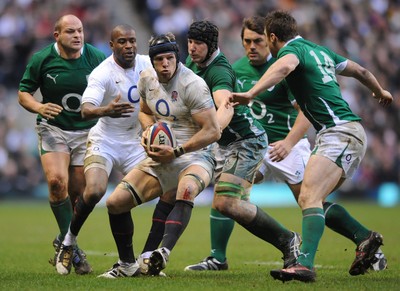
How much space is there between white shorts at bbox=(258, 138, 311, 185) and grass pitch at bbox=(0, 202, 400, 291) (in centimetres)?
100

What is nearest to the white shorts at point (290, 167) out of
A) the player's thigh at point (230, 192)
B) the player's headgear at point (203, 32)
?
the player's thigh at point (230, 192)

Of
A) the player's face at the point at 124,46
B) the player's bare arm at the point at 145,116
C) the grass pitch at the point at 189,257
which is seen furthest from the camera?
the player's face at the point at 124,46

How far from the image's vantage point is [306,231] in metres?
7.92

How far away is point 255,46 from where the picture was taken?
10.0 meters

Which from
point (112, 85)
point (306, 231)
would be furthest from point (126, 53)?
point (306, 231)

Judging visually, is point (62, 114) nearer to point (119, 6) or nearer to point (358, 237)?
point (358, 237)

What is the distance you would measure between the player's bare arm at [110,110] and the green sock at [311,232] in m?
1.88

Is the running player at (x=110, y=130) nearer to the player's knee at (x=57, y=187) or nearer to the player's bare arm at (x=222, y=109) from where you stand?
the player's knee at (x=57, y=187)

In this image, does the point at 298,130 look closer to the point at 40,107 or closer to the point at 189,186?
the point at 189,186

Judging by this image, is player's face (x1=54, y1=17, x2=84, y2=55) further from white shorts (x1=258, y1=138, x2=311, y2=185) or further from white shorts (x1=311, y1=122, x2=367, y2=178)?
white shorts (x1=311, y1=122, x2=367, y2=178)

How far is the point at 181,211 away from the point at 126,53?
6.21 feet

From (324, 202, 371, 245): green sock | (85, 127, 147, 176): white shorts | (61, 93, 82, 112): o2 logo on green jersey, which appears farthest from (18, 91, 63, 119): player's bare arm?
(324, 202, 371, 245): green sock

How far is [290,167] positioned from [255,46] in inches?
56.4

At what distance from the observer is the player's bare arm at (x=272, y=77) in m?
7.61
